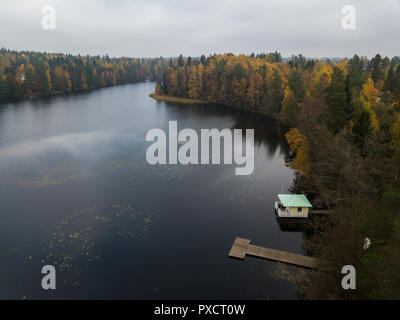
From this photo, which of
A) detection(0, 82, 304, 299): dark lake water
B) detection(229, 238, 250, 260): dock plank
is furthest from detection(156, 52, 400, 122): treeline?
detection(229, 238, 250, 260): dock plank

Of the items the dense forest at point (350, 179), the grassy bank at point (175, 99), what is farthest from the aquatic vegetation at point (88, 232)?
the grassy bank at point (175, 99)

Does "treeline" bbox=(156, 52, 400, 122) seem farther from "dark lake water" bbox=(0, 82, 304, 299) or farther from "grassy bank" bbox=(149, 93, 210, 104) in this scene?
"dark lake water" bbox=(0, 82, 304, 299)

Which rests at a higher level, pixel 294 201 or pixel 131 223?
pixel 294 201

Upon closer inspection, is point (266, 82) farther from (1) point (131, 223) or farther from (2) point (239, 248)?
(2) point (239, 248)

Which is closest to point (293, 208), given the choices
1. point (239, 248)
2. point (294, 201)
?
point (294, 201)

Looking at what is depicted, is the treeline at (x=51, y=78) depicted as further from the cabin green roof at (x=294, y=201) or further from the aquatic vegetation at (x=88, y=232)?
the cabin green roof at (x=294, y=201)
